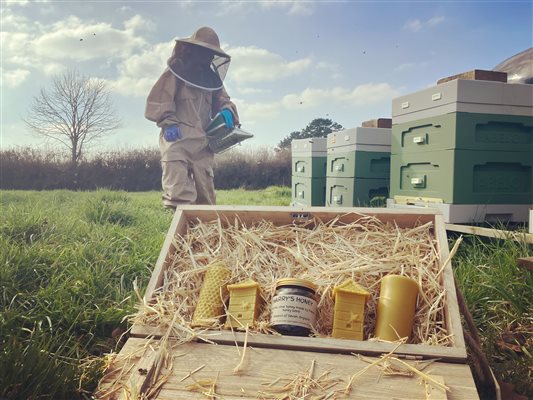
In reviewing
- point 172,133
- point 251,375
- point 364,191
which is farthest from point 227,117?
point 251,375

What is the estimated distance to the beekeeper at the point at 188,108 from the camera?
3805mm

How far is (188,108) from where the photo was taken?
3979 mm

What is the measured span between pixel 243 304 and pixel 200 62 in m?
2.87

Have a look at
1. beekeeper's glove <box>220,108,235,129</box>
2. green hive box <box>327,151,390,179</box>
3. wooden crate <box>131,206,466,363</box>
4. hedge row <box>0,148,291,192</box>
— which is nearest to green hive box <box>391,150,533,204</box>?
green hive box <box>327,151,390,179</box>

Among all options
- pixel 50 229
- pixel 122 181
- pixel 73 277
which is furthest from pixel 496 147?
pixel 122 181

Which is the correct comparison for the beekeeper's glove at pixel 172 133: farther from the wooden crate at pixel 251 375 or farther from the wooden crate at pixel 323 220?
the wooden crate at pixel 251 375

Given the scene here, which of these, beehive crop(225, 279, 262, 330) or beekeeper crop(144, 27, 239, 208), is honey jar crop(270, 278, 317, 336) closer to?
beehive crop(225, 279, 262, 330)

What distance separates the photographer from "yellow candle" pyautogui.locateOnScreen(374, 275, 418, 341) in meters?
1.35

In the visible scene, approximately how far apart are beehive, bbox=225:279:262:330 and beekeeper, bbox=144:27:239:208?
2.56 metres

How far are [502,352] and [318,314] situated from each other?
88 cm

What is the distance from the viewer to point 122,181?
498cm

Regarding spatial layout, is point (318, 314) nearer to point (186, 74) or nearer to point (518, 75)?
point (186, 74)

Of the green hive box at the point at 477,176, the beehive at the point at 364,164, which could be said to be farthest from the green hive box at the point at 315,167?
the green hive box at the point at 477,176

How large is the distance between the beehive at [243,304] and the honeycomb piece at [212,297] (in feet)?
0.14
